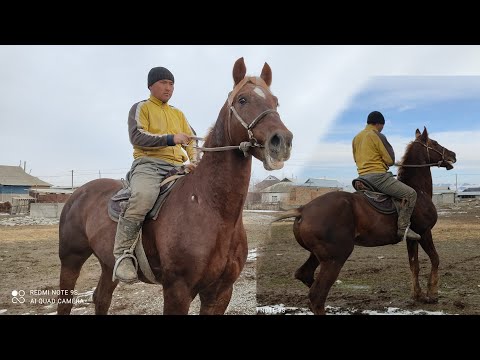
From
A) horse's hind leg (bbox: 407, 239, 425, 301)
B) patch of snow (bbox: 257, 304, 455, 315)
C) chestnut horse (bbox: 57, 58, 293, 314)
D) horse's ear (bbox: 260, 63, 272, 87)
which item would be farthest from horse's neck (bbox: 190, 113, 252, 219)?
horse's hind leg (bbox: 407, 239, 425, 301)

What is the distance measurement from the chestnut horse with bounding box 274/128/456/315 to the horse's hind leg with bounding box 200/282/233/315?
7.02 feet

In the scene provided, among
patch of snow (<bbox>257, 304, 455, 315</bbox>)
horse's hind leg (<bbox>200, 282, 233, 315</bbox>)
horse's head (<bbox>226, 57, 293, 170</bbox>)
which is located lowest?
patch of snow (<bbox>257, 304, 455, 315</bbox>)

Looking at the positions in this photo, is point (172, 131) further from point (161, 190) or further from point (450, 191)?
point (450, 191)

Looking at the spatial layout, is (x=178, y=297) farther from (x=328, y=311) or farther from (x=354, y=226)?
(x=354, y=226)

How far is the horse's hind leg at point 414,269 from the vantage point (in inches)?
210

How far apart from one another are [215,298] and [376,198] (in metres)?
3.38

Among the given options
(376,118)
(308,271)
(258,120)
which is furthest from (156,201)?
(376,118)

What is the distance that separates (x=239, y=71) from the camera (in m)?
2.82

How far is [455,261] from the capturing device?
5824mm

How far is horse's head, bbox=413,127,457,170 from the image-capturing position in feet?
19.3

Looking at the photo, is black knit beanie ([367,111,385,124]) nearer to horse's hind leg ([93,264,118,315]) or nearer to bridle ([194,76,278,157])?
bridle ([194,76,278,157])

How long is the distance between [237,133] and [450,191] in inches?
194

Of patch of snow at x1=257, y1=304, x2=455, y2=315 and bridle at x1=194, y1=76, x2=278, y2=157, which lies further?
patch of snow at x1=257, y1=304, x2=455, y2=315

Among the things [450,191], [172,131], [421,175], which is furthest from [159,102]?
[450,191]
